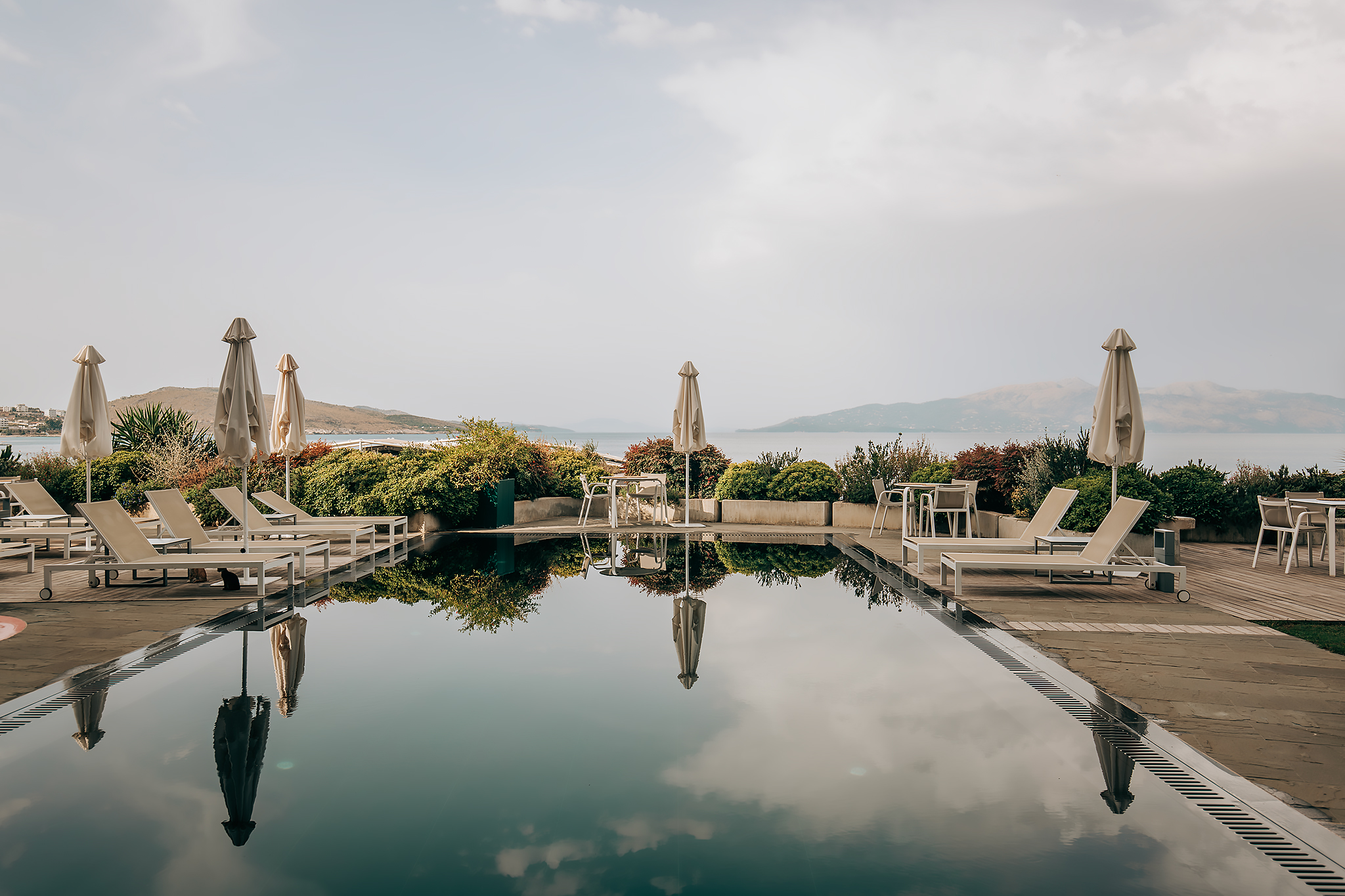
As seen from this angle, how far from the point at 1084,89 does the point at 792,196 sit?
12.7 m

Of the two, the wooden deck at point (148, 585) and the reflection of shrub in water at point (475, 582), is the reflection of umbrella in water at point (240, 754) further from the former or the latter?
the wooden deck at point (148, 585)

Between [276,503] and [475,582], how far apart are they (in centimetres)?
352

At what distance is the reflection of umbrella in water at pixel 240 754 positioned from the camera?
241 centimetres

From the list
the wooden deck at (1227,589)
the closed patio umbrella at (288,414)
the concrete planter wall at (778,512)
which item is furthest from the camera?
the concrete planter wall at (778,512)

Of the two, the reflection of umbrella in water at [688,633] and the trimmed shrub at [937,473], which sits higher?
the trimmed shrub at [937,473]

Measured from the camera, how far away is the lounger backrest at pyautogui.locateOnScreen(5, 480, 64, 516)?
8477mm

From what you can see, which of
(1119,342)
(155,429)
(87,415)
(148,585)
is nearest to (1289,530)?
(1119,342)

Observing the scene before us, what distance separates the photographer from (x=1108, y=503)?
7.83 meters

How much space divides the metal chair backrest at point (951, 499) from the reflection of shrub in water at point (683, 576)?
291cm

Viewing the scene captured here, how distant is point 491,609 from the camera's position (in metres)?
5.69

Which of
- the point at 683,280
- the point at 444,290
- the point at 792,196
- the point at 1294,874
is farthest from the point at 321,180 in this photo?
the point at 1294,874

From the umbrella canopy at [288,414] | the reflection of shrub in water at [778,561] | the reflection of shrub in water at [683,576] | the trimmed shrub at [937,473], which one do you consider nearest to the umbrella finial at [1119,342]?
the trimmed shrub at [937,473]

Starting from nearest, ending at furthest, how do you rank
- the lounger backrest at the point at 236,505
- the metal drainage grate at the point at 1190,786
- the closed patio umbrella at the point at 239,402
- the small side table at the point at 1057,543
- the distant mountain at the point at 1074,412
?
the metal drainage grate at the point at 1190,786, the closed patio umbrella at the point at 239,402, the small side table at the point at 1057,543, the lounger backrest at the point at 236,505, the distant mountain at the point at 1074,412

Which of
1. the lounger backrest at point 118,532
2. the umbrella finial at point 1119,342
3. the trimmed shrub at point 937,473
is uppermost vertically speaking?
the umbrella finial at point 1119,342
